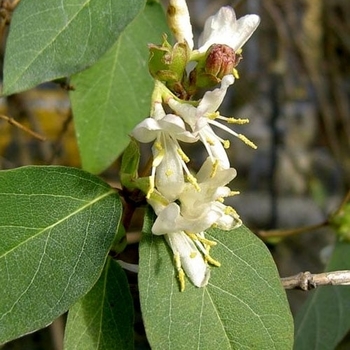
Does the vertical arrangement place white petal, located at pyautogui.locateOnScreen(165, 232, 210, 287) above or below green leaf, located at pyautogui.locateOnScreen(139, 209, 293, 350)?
above

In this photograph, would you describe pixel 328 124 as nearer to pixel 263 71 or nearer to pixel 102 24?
pixel 263 71

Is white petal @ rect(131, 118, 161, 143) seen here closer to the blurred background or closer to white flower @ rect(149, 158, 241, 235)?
white flower @ rect(149, 158, 241, 235)

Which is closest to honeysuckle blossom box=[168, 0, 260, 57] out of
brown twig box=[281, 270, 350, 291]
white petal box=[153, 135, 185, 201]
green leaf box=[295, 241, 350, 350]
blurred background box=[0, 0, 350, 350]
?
white petal box=[153, 135, 185, 201]

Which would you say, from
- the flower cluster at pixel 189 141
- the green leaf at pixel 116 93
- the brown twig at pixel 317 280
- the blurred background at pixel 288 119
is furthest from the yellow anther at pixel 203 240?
the blurred background at pixel 288 119

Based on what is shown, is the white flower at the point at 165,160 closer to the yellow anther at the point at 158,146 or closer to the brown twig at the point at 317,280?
the yellow anther at the point at 158,146

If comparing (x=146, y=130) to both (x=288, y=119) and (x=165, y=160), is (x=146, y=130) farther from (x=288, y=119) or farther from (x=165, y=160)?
Answer: (x=288, y=119)

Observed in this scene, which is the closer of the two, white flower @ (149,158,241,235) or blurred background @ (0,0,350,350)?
white flower @ (149,158,241,235)

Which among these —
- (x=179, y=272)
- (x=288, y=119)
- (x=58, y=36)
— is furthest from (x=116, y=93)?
(x=288, y=119)
